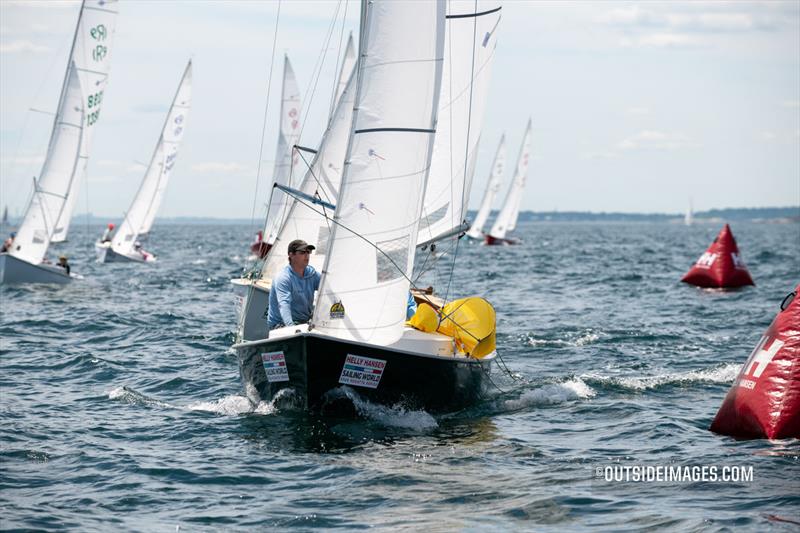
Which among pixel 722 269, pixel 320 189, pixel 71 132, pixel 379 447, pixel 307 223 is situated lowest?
pixel 379 447

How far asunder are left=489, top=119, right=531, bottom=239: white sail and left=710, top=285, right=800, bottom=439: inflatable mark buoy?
6303 cm

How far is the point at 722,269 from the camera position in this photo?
28984mm

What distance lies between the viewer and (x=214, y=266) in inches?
1721

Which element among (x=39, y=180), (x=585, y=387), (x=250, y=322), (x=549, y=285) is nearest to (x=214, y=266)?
(x=39, y=180)

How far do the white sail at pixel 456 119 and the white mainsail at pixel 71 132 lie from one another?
686 inches

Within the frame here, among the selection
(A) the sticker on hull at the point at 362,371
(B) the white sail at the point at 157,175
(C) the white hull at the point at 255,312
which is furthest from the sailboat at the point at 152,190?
(A) the sticker on hull at the point at 362,371

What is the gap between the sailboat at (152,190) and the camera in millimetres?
43781

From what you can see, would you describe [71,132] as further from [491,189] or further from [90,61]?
[491,189]

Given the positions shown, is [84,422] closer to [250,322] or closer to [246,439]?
[246,439]

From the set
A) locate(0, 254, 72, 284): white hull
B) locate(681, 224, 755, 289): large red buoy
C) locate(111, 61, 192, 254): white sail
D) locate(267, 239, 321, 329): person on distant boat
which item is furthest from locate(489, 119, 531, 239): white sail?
locate(267, 239, 321, 329): person on distant boat

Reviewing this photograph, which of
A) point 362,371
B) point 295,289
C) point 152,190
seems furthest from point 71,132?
point 362,371

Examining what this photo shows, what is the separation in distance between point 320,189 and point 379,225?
704cm

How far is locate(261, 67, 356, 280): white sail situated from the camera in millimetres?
16375

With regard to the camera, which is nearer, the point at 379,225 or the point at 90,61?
the point at 379,225
